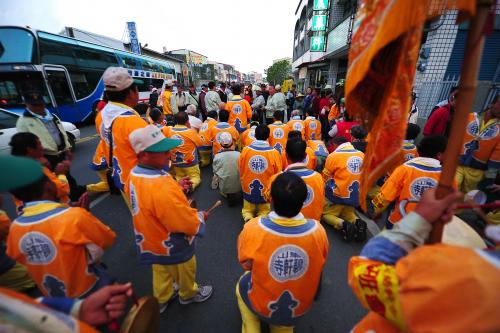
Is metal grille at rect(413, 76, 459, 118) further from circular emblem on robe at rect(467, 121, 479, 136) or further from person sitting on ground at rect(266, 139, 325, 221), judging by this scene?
person sitting on ground at rect(266, 139, 325, 221)

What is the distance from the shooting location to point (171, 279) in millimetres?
2244

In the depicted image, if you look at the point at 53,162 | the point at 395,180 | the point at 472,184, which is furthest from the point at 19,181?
the point at 472,184

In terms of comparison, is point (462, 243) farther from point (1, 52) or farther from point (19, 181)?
point (1, 52)

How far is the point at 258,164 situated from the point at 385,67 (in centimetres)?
266

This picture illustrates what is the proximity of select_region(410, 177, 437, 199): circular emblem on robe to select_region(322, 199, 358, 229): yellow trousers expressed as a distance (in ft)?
3.95

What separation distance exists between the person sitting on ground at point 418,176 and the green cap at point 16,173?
2.87 meters

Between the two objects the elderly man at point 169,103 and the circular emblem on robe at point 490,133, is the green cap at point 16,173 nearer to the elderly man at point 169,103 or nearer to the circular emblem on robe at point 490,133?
the circular emblem on robe at point 490,133

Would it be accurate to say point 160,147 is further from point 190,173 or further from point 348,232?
point 190,173

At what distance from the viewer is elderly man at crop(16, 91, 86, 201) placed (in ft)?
10.7

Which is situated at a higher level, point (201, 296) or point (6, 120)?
point (6, 120)

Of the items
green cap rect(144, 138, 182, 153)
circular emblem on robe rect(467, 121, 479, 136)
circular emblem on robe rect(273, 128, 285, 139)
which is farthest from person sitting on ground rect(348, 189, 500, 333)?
circular emblem on robe rect(273, 128, 285, 139)

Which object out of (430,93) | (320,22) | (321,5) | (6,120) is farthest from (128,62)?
(430,93)

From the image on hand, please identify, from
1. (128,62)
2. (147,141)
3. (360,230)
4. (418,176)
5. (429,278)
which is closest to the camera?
(429,278)

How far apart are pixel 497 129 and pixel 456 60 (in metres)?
4.92
